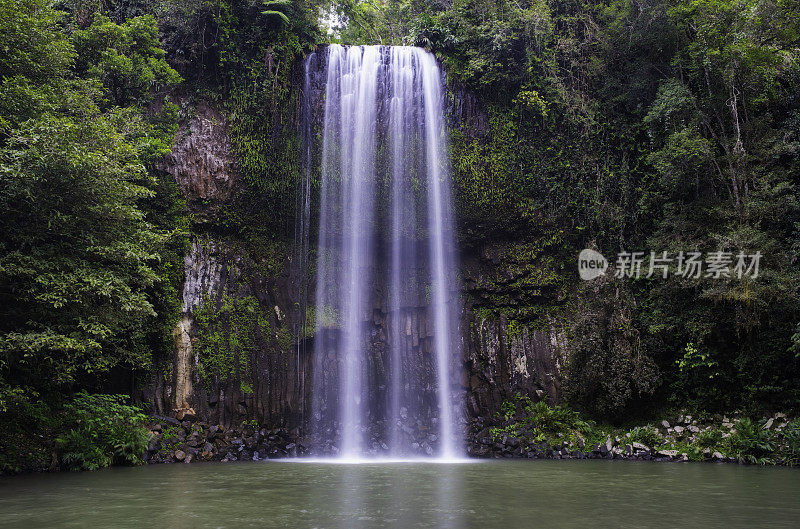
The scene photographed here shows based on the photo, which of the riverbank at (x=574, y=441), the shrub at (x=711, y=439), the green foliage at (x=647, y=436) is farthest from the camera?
the green foliage at (x=647, y=436)

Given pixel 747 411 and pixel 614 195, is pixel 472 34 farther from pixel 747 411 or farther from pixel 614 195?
pixel 747 411

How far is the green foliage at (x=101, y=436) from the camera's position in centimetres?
970

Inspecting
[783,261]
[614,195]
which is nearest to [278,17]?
[614,195]

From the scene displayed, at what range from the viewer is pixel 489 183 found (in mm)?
15758

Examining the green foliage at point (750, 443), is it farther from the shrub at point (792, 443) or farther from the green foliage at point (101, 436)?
the green foliage at point (101, 436)

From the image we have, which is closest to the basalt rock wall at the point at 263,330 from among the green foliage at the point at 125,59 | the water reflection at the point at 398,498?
the green foliage at the point at 125,59

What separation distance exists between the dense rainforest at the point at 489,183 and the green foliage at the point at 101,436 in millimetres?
46

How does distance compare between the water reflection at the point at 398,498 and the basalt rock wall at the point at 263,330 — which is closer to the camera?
the water reflection at the point at 398,498

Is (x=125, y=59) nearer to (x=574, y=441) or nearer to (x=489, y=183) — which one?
(x=489, y=183)

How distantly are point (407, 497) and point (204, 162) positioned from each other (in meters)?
11.5

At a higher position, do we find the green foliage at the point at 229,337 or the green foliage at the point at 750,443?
the green foliage at the point at 229,337

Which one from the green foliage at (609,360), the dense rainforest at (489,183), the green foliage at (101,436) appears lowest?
the green foliage at (101,436)

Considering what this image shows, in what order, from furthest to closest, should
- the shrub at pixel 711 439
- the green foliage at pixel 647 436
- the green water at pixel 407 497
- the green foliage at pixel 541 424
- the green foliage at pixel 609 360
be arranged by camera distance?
the green foliage at pixel 541 424, the green foliage at pixel 609 360, the green foliage at pixel 647 436, the shrub at pixel 711 439, the green water at pixel 407 497

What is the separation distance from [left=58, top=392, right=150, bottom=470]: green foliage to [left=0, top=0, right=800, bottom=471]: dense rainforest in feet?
0.15
